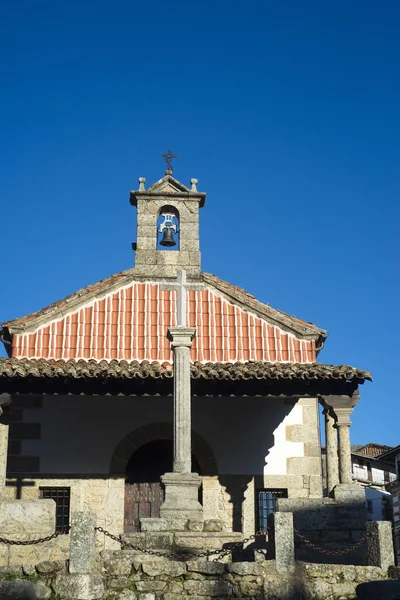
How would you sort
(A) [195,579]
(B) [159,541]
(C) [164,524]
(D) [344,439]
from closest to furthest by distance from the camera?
(A) [195,579] < (B) [159,541] < (C) [164,524] < (D) [344,439]

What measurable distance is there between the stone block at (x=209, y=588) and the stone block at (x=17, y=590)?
1.59 metres

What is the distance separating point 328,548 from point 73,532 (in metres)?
4.06

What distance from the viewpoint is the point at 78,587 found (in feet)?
25.2

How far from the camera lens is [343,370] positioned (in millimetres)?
12117

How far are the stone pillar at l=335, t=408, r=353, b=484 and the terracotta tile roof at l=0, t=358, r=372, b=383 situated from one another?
532mm

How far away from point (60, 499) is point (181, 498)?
4.33 metres

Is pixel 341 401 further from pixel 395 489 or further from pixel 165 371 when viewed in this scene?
pixel 395 489

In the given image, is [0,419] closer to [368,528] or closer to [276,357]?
[276,357]

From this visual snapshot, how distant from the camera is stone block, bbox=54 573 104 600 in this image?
25.1 ft

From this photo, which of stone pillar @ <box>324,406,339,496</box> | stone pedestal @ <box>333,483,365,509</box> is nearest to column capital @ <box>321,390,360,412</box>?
stone pillar @ <box>324,406,339,496</box>

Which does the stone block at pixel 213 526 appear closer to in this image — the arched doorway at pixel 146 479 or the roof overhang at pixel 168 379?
the roof overhang at pixel 168 379

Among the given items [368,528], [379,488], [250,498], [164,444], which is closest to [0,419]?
[164,444]

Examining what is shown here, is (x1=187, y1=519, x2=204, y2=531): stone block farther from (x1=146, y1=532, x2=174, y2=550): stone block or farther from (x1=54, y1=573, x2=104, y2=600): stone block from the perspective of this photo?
(x1=54, y1=573, x2=104, y2=600): stone block

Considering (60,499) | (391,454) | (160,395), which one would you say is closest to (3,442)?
(60,499)
